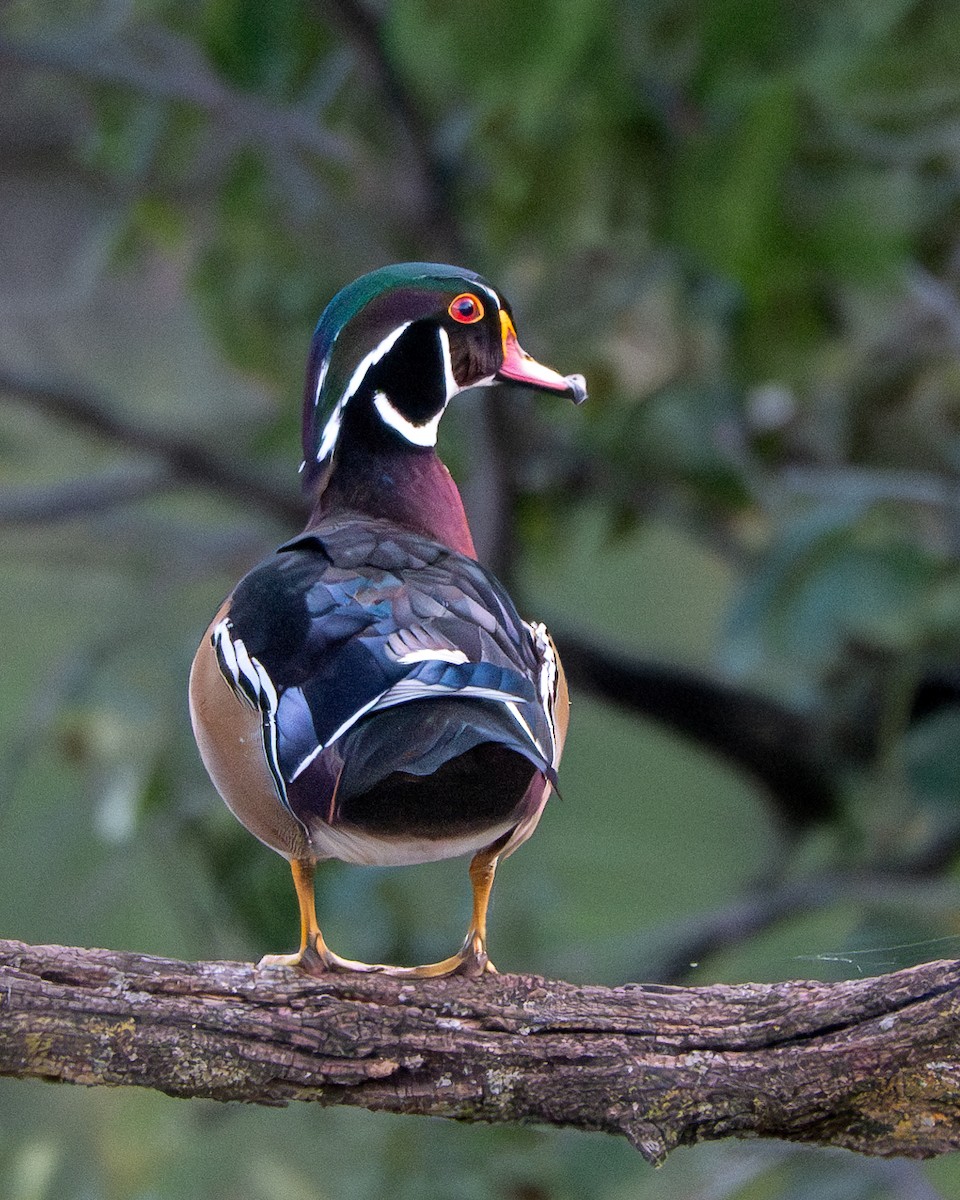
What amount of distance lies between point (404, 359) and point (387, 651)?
0.16 metres

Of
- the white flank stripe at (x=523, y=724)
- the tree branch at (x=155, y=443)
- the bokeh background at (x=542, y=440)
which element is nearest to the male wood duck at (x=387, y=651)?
the white flank stripe at (x=523, y=724)

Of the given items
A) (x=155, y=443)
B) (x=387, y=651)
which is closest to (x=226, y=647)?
(x=387, y=651)

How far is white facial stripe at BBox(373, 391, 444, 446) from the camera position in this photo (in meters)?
0.57

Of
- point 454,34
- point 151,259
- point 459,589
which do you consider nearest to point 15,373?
point 454,34

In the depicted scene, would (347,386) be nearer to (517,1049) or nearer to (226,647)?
(226,647)

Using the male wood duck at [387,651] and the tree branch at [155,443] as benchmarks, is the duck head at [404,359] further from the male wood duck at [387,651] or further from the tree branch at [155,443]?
the tree branch at [155,443]

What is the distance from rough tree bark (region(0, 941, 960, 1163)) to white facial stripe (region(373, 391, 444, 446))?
Result: 0.64 feet

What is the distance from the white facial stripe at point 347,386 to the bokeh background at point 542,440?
468 millimetres

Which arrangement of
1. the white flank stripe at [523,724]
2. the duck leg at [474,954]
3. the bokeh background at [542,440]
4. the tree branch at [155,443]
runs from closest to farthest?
the white flank stripe at [523,724] → the duck leg at [474,954] → the bokeh background at [542,440] → the tree branch at [155,443]

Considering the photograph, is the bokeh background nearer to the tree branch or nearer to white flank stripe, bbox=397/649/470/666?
the tree branch

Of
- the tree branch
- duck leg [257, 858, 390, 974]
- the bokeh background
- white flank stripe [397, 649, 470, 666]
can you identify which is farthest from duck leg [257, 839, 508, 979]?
the tree branch

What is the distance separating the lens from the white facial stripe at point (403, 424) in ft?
1.88

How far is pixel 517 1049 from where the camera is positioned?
0.51 m

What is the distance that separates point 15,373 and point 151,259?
2.59ft
